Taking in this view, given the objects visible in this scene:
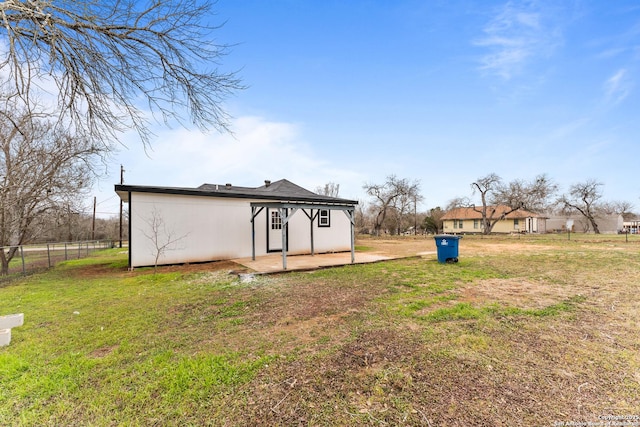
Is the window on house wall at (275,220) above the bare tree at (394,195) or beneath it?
beneath

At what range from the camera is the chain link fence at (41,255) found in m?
8.99

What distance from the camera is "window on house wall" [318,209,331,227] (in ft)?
39.9

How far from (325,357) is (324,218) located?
967 centimetres

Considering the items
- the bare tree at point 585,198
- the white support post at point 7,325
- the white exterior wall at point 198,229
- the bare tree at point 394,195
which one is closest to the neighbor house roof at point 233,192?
the white exterior wall at point 198,229

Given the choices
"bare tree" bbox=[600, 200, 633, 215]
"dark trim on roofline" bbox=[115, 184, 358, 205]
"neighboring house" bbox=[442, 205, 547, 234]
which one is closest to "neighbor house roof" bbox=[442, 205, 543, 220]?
"neighboring house" bbox=[442, 205, 547, 234]

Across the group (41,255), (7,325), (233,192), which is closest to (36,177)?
(233,192)

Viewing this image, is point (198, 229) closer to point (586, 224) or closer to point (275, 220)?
point (275, 220)

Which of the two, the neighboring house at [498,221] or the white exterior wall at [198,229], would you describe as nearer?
the white exterior wall at [198,229]

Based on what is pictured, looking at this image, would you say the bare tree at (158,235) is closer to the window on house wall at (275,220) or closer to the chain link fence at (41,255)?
the chain link fence at (41,255)

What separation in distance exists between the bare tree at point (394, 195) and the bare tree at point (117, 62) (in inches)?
1143

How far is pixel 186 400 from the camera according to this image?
6.73 ft

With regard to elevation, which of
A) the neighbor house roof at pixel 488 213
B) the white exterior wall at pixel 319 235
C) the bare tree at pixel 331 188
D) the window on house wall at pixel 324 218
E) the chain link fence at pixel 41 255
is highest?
the bare tree at pixel 331 188

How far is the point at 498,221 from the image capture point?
34281mm

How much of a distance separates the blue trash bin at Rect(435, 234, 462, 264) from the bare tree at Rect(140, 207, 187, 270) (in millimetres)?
9165
